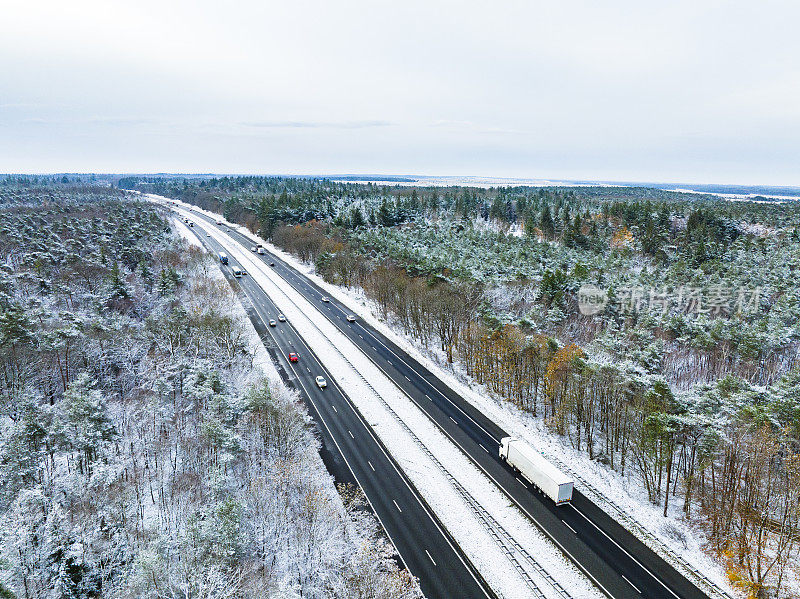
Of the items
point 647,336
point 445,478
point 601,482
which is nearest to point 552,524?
point 601,482

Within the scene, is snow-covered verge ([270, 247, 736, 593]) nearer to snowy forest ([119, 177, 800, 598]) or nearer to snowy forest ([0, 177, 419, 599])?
snowy forest ([119, 177, 800, 598])

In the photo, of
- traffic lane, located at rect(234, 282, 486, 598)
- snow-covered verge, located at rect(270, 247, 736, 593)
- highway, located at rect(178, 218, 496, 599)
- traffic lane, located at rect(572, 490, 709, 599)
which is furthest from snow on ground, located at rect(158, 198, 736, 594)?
traffic lane, located at rect(234, 282, 486, 598)

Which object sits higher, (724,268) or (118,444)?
(724,268)

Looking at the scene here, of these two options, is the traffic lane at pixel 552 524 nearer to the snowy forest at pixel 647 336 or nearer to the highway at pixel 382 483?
the highway at pixel 382 483

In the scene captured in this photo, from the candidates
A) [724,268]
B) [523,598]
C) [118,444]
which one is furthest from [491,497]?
[724,268]

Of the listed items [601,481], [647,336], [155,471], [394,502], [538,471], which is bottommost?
[394,502]

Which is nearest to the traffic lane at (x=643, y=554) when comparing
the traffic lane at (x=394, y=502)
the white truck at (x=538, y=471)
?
the white truck at (x=538, y=471)

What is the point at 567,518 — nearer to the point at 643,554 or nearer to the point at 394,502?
the point at 643,554

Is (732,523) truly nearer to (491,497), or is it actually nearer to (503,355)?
(491,497)
